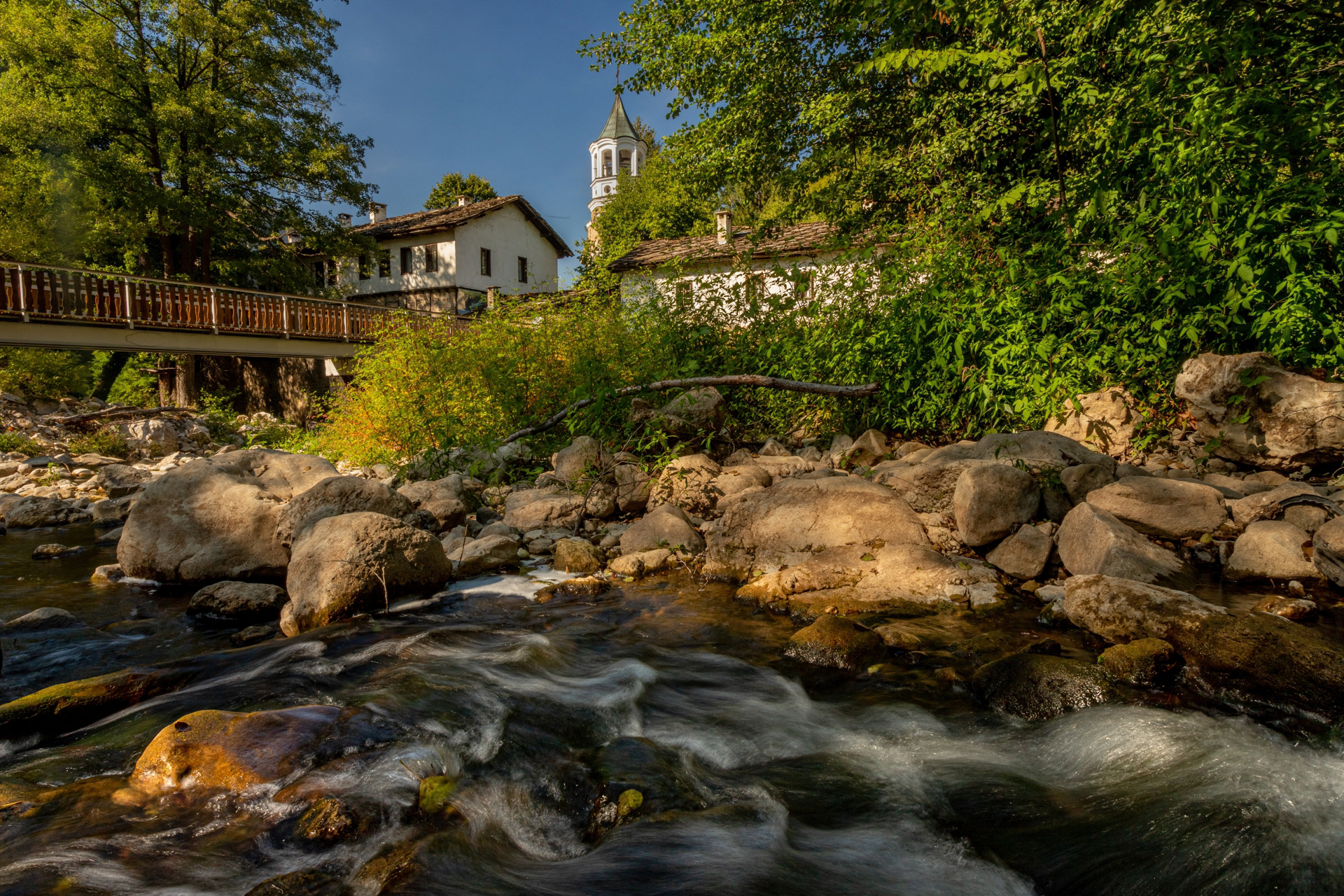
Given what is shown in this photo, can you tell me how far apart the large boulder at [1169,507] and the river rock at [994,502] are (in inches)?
23.7

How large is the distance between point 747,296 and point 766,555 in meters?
5.10

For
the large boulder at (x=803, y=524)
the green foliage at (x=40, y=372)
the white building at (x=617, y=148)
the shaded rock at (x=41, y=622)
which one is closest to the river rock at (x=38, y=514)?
the shaded rock at (x=41, y=622)

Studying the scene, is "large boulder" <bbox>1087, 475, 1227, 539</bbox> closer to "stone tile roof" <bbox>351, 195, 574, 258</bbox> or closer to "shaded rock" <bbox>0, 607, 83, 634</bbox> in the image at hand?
"shaded rock" <bbox>0, 607, 83, 634</bbox>

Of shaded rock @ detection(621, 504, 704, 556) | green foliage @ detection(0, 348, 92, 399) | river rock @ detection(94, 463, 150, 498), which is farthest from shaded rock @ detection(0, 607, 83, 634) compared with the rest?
green foliage @ detection(0, 348, 92, 399)

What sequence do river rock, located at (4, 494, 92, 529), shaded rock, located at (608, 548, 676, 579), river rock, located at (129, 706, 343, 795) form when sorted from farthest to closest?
river rock, located at (4, 494, 92, 529), shaded rock, located at (608, 548, 676, 579), river rock, located at (129, 706, 343, 795)

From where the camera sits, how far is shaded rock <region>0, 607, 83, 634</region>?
5301 millimetres

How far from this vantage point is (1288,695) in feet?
11.3

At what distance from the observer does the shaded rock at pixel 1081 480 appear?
19.1 feet

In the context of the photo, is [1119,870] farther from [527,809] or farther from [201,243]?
[201,243]

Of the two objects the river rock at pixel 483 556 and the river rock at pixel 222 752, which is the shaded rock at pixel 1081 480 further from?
the river rock at pixel 222 752

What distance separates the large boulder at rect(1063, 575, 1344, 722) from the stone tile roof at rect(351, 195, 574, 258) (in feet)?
104

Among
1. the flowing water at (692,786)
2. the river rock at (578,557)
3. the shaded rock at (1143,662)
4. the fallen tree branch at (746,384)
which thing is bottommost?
the flowing water at (692,786)

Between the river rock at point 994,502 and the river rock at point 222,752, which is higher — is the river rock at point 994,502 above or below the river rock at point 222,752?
above

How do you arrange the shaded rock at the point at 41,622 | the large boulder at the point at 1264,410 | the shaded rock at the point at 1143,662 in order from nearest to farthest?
the shaded rock at the point at 1143,662, the shaded rock at the point at 41,622, the large boulder at the point at 1264,410
